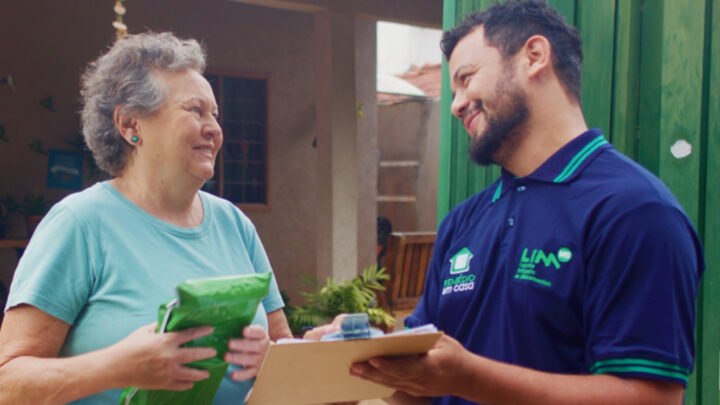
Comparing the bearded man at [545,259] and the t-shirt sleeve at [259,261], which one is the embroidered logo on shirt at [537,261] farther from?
the t-shirt sleeve at [259,261]

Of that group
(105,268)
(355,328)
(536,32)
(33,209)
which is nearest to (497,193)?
(536,32)

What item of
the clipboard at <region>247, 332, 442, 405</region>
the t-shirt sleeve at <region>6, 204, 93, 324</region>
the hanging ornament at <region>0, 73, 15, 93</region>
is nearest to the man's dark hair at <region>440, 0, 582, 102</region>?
the clipboard at <region>247, 332, 442, 405</region>

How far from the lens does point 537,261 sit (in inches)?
58.2

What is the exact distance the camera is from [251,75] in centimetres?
801

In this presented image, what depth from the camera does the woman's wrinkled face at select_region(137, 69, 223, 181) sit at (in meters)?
1.87

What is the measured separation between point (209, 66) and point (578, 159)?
21.8 feet

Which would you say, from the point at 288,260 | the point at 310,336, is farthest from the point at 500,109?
the point at 288,260

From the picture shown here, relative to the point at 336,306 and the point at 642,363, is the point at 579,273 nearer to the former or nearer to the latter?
the point at 642,363

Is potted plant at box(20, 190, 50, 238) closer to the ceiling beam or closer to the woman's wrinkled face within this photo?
the ceiling beam

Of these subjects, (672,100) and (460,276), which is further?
(672,100)

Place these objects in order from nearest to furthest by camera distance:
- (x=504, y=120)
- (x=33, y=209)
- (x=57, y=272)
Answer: (x=57, y=272) → (x=504, y=120) → (x=33, y=209)

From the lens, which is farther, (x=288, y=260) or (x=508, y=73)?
(x=288, y=260)

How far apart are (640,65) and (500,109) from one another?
0.95 metres

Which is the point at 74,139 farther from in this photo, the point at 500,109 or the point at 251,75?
the point at 500,109
